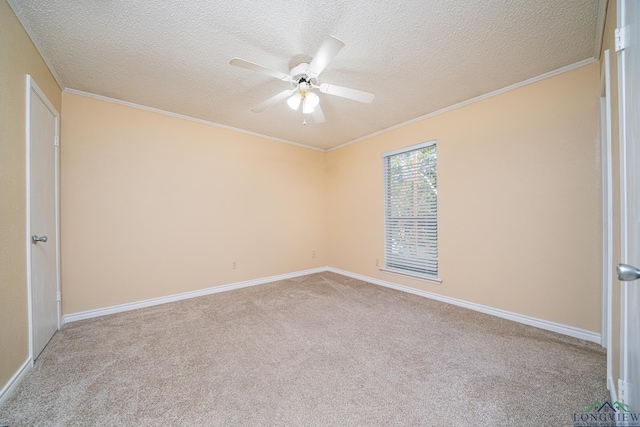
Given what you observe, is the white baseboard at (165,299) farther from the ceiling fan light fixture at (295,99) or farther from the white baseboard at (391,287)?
the ceiling fan light fixture at (295,99)

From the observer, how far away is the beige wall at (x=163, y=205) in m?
2.59

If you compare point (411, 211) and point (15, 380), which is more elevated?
point (411, 211)

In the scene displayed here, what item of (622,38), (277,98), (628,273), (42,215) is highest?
(277,98)

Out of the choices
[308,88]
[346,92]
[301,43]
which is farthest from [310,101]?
[301,43]

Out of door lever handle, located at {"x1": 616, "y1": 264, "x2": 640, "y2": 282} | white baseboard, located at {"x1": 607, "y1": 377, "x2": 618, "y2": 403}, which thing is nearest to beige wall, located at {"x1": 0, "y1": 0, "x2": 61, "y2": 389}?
door lever handle, located at {"x1": 616, "y1": 264, "x2": 640, "y2": 282}

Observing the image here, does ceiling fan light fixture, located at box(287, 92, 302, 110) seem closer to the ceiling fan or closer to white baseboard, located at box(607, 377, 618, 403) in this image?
the ceiling fan

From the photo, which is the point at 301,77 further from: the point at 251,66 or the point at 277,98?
the point at 251,66

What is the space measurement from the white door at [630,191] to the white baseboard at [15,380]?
9.93 feet

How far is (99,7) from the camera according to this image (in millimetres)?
1552

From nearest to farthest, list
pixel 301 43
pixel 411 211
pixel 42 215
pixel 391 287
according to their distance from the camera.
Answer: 1. pixel 301 43
2. pixel 42 215
3. pixel 411 211
4. pixel 391 287

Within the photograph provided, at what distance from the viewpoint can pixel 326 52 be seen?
1.54m

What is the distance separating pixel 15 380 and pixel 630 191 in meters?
3.45

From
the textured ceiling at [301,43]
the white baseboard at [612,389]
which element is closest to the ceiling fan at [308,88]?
the textured ceiling at [301,43]

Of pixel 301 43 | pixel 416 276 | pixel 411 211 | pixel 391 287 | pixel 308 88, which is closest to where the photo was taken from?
pixel 301 43
